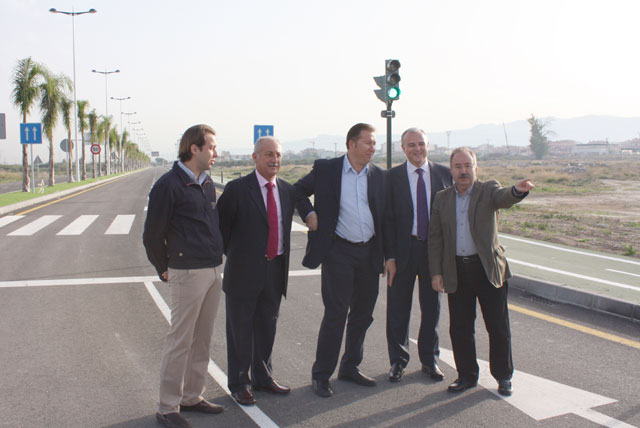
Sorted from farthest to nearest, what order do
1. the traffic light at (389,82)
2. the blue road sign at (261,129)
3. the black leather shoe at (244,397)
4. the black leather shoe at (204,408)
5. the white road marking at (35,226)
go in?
the blue road sign at (261,129)
the white road marking at (35,226)
the traffic light at (389,82)
the black leather shoe at (244,397)
the black leather shoe at (204,408)

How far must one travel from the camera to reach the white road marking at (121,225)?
13375 mm

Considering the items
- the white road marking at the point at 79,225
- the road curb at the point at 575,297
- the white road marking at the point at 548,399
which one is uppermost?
the road curb at the point at 575,297

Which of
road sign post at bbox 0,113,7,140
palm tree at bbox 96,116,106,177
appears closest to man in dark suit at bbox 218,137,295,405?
road sign post at bbox 0,113,7,140

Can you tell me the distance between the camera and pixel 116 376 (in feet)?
14.6

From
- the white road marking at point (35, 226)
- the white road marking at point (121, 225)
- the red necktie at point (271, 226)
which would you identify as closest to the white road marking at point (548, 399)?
the red necktie at point (271, 226)

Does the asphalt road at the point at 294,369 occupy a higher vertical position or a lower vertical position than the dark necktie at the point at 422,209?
lower

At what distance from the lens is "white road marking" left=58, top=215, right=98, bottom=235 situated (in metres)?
13.4

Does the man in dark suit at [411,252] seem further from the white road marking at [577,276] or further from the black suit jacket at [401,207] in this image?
the white road marking at [577,276]

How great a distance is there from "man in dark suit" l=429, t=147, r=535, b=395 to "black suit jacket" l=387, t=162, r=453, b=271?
20 cm

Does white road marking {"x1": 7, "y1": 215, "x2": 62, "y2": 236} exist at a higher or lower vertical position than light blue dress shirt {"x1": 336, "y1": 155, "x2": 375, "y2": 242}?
lower

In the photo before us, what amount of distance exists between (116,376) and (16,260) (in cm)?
636

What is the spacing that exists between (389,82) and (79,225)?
9781 mm

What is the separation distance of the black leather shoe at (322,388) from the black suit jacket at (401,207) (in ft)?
3.57

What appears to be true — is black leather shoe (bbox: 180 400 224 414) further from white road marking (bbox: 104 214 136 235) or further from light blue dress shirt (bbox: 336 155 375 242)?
white road marking (bbox: 104 214 136 235)
